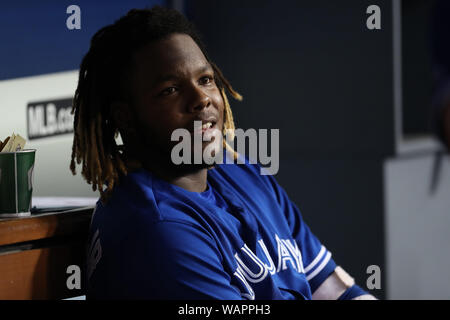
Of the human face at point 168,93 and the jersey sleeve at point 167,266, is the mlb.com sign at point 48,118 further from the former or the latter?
the jersey sleeve at point 167,266

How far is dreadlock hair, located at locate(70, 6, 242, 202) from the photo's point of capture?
140 centimetres

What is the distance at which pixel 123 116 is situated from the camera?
1421mm

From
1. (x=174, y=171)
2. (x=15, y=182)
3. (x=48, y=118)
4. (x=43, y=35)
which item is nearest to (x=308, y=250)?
(x=174, y=171)

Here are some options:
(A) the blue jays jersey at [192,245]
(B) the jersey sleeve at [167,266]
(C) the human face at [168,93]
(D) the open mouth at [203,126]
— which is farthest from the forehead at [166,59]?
(B) the jersey sleeve at [167,266]

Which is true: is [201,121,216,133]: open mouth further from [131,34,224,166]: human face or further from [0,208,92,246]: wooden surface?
[0,208,92,246]: wooden surface

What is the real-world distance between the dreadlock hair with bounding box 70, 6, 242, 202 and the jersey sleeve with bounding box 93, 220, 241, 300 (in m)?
0.18

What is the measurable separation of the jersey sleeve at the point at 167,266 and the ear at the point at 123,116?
25 cm

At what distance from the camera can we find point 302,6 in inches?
123

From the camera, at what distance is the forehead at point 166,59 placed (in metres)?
1.37

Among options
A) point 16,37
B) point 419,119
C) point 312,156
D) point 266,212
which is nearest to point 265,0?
point 312,156

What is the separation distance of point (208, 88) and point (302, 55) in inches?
71.1

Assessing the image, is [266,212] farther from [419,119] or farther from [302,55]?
[419,119]

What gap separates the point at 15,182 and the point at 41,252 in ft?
0.47

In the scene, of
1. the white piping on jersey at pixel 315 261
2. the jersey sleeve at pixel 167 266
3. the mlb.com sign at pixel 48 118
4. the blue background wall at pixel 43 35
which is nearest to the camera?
the jersey sleeve at pixel 167 266
